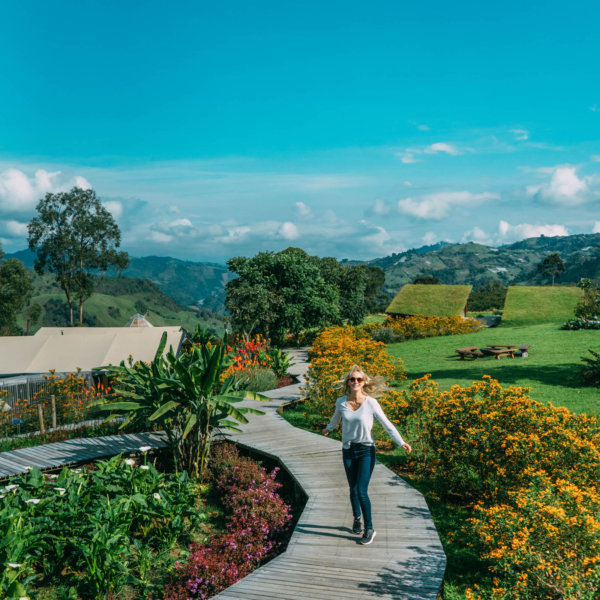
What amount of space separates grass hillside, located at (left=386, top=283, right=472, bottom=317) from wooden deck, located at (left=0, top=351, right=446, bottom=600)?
3228 cm

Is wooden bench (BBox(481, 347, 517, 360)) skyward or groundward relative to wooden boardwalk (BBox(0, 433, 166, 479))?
groundward

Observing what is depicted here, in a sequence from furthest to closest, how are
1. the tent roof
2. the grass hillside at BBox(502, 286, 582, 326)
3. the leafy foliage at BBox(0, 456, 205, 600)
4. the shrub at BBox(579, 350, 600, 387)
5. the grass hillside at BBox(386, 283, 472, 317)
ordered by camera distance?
1. the grass hillside at BBox(386, 283, 472, 317)
2. the grass hillside at BBox(502, 286, 582, 326)
3. the tent roof
4. the shrub at BBox(579, 350, 600, 387)
5. the leafy foliage at BBox(0, 456, 205, 600)

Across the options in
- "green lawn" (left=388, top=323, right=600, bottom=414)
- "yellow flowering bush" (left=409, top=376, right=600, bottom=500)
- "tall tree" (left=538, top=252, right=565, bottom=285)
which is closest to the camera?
"yellow flowering bush" (left=409, top=376, right=600, bottom=500)

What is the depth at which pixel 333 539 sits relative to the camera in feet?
18.1

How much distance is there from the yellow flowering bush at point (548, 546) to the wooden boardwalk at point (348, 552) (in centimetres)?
71

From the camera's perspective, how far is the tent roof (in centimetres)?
2061

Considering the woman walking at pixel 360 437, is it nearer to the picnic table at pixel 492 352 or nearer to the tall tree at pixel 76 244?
the picnic table at pixel 492 352

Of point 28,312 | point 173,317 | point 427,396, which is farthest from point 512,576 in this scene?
point 173,317

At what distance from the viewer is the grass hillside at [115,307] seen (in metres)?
143

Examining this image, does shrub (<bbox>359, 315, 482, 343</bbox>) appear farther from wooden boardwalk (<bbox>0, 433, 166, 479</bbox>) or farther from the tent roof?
wooden boardwalk (<bbox>0, 433, 166, 479</bbox>)

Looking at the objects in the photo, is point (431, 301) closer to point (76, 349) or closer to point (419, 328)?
point (419, 328)

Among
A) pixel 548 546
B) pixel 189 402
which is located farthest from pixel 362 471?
pixel 189 402

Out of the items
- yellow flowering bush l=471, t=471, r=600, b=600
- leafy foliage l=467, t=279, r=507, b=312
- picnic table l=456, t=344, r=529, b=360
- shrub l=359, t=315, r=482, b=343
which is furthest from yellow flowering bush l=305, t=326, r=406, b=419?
leafy foliage l=467, t=279, r=507, b=312

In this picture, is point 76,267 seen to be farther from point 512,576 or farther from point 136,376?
point 512,576
